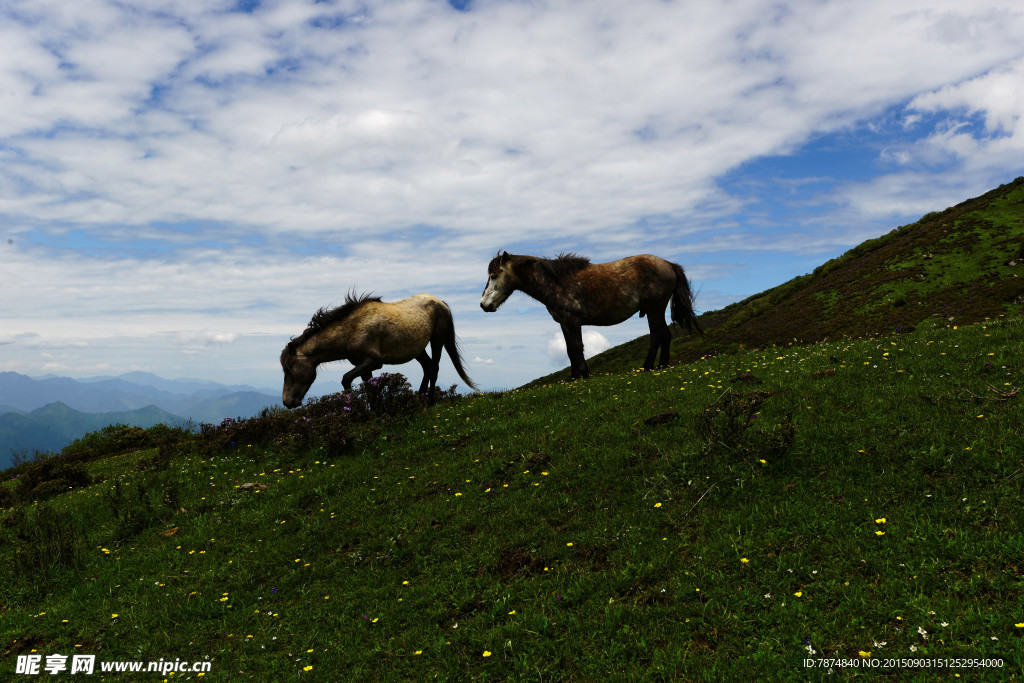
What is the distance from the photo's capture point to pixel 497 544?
28.7 ft

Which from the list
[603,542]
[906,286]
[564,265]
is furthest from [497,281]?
[906,286]

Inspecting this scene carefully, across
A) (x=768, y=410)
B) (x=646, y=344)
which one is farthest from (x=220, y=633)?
(x=646, y=344)

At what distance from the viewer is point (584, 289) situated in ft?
60.2

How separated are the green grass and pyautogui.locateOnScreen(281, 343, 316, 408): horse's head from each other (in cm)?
402

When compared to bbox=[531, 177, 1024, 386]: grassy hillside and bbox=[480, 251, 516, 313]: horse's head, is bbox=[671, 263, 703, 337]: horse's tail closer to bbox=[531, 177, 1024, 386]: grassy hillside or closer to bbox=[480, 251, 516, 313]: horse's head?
bbox=[480, 251, 516, 313]: horse's head

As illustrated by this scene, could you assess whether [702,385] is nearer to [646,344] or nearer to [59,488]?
[59,488]

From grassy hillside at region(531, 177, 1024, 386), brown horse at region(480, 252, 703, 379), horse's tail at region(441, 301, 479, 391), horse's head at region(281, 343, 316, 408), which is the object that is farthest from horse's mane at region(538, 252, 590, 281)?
grassy hillside at region(531, 177, 1024, 386)

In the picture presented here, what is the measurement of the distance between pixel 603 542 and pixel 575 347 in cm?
1037

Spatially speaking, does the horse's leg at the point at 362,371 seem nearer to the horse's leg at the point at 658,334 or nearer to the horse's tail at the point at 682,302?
the horse's leg at the point at 658,334

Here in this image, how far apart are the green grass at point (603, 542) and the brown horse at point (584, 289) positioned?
4528 mm

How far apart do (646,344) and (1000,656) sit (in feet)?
236

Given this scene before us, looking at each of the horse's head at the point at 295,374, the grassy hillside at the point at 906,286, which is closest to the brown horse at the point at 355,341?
the horse's head at the point at 295,374

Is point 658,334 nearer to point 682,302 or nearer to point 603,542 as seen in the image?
point 682,302

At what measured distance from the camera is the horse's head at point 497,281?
1866cm
